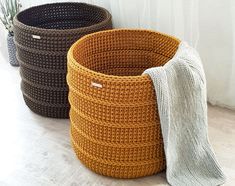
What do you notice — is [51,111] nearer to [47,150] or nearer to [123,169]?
[47,150]

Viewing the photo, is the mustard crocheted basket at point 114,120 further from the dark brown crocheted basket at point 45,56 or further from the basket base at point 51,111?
the basket base at point 51,111

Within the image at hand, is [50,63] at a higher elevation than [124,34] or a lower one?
A: lower

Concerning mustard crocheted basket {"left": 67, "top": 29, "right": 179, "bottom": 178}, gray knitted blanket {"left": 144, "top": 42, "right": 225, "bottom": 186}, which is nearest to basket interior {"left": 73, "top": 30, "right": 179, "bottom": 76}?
mustard crocheted basket {"left": 67, "top": 29, "right": 179, "bottom": 178}

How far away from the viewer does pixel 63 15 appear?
1.72m

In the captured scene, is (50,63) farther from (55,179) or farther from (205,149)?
(205,149)

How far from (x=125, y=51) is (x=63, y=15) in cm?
44

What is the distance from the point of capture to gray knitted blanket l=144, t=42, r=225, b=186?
42.6 inches

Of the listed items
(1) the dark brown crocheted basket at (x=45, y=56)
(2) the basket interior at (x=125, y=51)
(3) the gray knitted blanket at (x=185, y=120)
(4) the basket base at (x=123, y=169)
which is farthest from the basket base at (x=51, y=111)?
(3) the gray knitted blanket at (x=185, y=120)

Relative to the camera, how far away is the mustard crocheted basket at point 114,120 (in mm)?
1077

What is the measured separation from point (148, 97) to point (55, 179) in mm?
440

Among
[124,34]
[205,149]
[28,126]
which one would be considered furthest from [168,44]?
[28,126]

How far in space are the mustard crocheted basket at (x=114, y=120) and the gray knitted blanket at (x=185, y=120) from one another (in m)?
0.04

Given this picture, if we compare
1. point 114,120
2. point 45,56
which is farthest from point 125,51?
point 114,120

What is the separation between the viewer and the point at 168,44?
1.37 m
